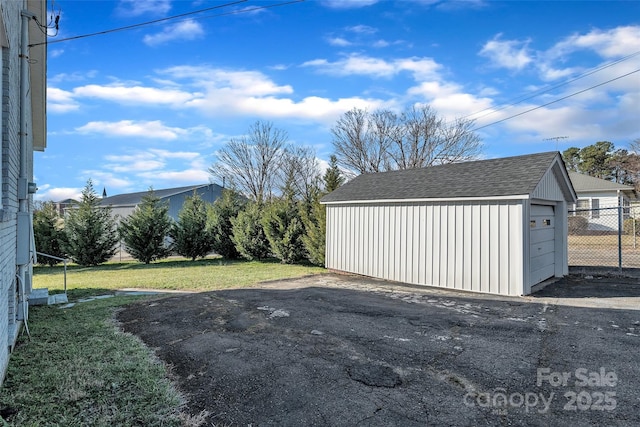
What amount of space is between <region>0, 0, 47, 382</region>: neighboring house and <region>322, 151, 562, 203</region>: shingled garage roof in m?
7.39

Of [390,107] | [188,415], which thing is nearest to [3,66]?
[188,415]

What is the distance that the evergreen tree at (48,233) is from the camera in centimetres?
1314

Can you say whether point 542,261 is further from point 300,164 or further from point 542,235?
point 300,164

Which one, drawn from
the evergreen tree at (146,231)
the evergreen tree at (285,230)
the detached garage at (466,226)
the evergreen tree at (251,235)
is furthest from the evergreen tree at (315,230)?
the evergreen tree at (146,231)

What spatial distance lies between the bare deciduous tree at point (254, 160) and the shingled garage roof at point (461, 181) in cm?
1708

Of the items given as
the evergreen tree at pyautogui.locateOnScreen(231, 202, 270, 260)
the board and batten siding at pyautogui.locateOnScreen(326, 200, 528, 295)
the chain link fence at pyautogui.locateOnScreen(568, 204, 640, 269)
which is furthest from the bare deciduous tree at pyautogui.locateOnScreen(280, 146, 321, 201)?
the chain link fence at pyautogui.locateOnScreen(568, 204, 640, 269)

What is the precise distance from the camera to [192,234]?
14438mm

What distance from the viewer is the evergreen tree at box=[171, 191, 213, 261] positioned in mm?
14375

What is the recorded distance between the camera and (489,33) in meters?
10.9

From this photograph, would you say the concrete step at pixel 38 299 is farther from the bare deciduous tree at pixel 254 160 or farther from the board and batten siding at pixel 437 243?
the bare deciduous tree at pixel 254 160

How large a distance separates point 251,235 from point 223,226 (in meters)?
1.85

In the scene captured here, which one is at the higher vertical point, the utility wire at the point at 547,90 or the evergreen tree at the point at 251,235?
the utility wire at the point at 547,90

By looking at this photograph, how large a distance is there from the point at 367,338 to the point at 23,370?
3608 mm

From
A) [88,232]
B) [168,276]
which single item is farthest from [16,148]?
[88,232]
